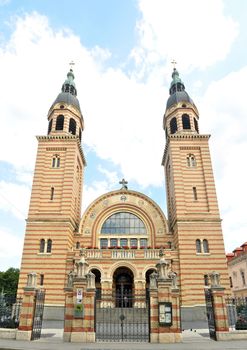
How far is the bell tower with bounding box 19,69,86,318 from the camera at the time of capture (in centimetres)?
2597

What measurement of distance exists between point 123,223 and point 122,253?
17.2 ft

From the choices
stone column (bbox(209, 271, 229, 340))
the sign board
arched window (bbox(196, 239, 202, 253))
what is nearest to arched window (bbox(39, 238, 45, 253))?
arched window (bbox(196, 239, 202, 253))

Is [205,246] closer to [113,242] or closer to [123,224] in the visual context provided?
[123,224]

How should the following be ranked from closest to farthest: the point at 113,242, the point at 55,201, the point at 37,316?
the point at 37,316
the point at 55,201
the point at 113,242

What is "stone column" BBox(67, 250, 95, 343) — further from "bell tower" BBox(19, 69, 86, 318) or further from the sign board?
"bell tower" BBox(19, 69, 86, 318)

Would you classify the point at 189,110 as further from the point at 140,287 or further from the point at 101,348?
the point at 101,348

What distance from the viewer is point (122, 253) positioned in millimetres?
27016

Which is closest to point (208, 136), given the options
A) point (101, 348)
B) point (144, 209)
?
point (144, 209)

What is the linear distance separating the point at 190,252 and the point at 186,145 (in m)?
11.6

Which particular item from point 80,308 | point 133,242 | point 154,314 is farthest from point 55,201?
point 154,314

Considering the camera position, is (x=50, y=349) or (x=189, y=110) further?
(x=189, y=110)

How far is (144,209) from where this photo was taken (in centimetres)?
3219

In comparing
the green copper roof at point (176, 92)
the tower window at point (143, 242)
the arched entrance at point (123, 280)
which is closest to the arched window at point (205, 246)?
the tower window at point (143, 242)

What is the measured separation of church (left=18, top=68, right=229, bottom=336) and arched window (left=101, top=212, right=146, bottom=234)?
0.11 metres
